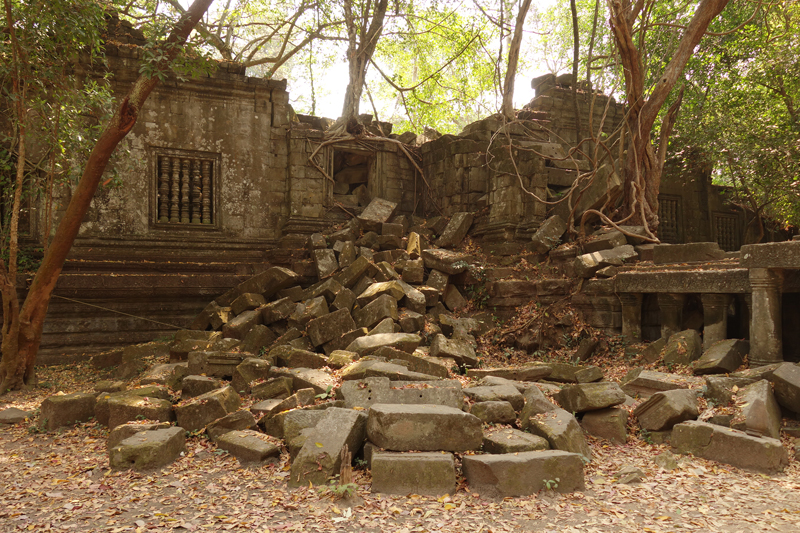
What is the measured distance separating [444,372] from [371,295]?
2153 mm

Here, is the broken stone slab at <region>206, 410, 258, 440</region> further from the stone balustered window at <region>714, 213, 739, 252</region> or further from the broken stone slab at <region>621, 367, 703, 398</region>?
the stone balustered window at <region>714, 213, 739, 252</region>

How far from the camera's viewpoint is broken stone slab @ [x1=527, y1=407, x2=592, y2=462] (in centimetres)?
397

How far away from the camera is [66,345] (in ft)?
28.3

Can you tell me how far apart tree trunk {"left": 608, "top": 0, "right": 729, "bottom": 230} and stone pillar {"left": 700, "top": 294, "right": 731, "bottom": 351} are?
2301mm

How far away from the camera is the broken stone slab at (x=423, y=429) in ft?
12.3

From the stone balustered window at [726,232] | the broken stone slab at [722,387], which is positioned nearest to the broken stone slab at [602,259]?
the broken stone slab at [722,387]

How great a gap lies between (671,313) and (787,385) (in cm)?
214

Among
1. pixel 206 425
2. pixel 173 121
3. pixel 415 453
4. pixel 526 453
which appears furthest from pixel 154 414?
pixel 173 121

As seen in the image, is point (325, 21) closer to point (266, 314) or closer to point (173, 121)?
point (173, 121)

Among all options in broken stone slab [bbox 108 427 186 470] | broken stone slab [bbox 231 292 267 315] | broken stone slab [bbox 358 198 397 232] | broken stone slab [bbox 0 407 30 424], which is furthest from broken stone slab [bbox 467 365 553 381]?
broken stone slab [bbox 0 407 30 424]

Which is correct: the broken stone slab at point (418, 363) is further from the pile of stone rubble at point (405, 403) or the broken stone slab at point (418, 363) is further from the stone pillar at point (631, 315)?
the stone pillar at point (631, 315)

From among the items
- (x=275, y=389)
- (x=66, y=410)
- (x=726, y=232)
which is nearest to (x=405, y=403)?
(x=275, y=389)

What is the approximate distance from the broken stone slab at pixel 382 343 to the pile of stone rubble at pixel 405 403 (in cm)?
2

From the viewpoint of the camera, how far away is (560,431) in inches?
159
